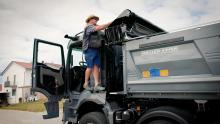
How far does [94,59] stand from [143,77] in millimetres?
1366

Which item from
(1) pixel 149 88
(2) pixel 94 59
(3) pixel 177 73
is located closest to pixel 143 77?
(1) pixel 149 88

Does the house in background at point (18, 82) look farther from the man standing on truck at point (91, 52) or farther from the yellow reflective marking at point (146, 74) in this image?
the yellow reflective marking at point (146, 74)

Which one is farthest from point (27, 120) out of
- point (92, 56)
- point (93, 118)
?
point (92, 56)

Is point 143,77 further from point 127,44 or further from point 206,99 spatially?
point 206,99

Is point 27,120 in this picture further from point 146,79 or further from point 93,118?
point 146,79

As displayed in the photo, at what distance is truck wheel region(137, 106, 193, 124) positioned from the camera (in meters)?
3.31

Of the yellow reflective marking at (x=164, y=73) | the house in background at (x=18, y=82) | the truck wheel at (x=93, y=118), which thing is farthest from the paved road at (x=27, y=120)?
the house in background at (x=18, y=82)

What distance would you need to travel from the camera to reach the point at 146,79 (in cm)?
379

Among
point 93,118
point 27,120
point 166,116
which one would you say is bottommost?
point 27,120

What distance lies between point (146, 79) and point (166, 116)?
2.20ft

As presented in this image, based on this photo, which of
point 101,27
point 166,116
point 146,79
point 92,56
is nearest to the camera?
point 166,116

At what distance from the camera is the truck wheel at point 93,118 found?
4422 mm

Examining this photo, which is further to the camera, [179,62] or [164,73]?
[164,73]

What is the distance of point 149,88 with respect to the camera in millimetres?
3742
